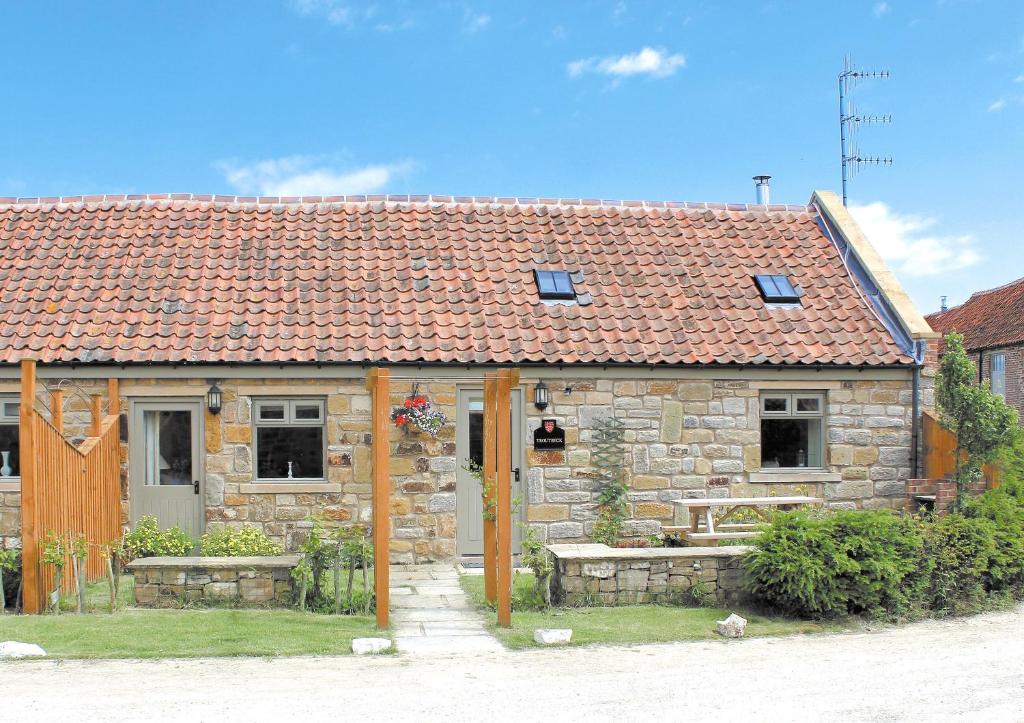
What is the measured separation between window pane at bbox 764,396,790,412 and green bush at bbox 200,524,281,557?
21.5 ft

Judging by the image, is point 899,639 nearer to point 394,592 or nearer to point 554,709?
point 554,709

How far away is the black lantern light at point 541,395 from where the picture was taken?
12.8 meters

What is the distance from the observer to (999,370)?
2948cm

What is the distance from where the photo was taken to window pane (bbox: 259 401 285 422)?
12711mm

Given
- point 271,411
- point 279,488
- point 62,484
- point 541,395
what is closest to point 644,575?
point 541,395

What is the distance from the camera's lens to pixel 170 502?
12656 millimetres

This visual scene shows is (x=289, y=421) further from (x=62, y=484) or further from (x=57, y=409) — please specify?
(x=62, y=484)

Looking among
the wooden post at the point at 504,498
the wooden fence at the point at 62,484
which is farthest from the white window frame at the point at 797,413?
the wooden fence at the point at 62,484

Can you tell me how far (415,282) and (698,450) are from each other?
4.55 m

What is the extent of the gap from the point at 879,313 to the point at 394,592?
808 centimetres

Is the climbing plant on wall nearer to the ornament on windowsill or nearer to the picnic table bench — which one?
the picnic table bench

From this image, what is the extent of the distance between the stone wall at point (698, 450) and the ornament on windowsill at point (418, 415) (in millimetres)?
1216

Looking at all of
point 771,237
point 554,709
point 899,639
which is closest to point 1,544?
point 554,709

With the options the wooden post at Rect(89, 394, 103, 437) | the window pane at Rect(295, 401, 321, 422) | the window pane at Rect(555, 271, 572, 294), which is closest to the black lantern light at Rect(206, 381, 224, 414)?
the window pane at Rect(295, 401, 321, 422)
